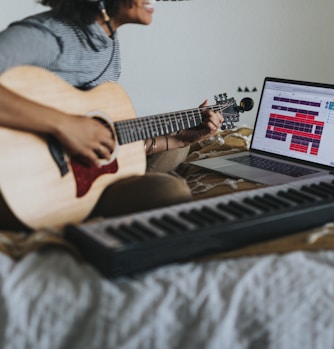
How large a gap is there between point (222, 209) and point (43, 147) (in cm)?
43

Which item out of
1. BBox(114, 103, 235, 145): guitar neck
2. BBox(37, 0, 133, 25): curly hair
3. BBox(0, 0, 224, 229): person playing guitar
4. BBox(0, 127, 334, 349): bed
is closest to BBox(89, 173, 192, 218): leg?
BBox(0, 0, 224, 229): person playing guitar

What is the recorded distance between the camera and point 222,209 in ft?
3.79

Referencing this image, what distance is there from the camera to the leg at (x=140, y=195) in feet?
4.42

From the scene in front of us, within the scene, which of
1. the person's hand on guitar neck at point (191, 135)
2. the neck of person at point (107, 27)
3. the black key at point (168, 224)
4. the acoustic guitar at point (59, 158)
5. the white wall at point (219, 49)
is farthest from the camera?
the white wall at point (219, 49)

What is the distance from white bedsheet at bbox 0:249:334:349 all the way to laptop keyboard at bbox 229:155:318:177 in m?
0.74

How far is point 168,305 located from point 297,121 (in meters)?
1.04

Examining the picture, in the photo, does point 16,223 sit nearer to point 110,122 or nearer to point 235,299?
point 110,122

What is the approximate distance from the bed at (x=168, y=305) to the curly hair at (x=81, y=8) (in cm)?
68

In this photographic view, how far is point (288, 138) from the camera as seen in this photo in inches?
73.3

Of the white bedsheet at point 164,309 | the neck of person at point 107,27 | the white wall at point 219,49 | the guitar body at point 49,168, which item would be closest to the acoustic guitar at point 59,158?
the guitar body at point 49,168

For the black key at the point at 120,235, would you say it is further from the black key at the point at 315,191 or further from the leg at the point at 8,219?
the black key at the point at 315,191

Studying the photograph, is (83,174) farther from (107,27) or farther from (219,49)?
(219,49)

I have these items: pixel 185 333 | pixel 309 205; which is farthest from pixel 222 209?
pixel 185 333

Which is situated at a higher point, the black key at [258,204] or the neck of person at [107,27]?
the neck of person at [107,27]
